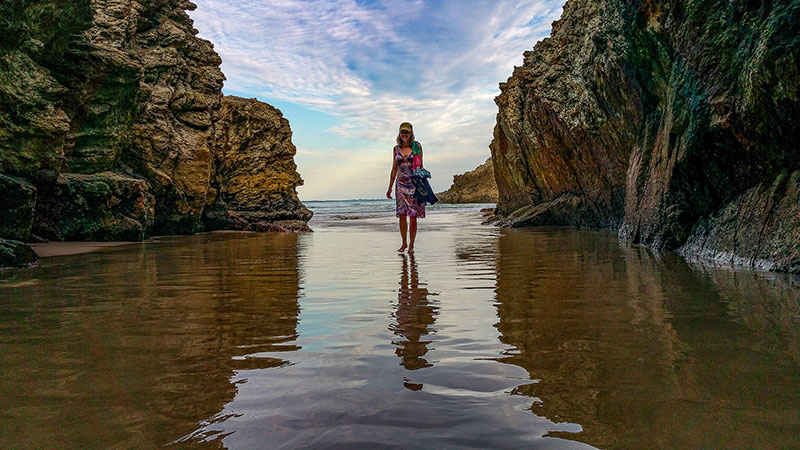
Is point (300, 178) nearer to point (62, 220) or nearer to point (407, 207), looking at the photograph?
point (62, 220)

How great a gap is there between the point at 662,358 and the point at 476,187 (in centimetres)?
6747

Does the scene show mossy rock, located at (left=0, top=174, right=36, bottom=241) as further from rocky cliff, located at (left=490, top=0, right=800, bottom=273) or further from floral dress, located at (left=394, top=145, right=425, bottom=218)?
rocky cliff, located at (left=490, top=0, right=800, bottom=273)

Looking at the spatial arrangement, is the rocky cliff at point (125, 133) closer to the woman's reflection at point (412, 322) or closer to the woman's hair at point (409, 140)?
the woman's hair at point (409, 140)

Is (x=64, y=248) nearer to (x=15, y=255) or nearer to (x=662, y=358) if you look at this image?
(x=15, y=255)

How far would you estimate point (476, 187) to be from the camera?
6869 centimetres

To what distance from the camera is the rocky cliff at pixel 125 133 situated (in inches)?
330

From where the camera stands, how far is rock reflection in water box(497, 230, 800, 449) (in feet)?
4.88

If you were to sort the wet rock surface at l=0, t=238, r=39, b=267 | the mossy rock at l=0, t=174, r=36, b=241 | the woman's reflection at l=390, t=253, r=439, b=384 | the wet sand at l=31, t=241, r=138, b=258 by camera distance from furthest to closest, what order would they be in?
the wet sand at l=31, t=241, r=138, b=258 < the mossy rock at l=0, t=174, r=36, b=241 < the wet rock surface at l=0, t=238, r=39, b=267 < the woman's reflection at l=390, t=253, r=439, b=384

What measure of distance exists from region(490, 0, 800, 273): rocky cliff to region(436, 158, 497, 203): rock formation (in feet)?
174

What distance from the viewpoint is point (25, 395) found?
5.98 feet

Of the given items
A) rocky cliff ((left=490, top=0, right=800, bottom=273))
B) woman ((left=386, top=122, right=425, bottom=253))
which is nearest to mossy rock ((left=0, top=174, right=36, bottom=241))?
woman ((left=386, top=122, right=425, bottom=253))

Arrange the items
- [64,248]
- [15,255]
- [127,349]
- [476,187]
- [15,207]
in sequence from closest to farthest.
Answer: [127,349], [15,255], [15,207], [64,248], [476,187]

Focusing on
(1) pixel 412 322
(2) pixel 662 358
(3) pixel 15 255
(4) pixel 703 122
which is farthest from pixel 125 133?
(2) pixel 662 358

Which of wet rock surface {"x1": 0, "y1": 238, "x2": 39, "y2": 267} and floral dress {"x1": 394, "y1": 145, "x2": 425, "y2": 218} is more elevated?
floral dress {"x1": 394, "y1": 145, "x2": 425, "y2": 218}
